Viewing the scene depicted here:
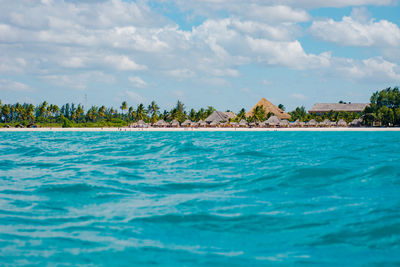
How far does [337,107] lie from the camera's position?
146m

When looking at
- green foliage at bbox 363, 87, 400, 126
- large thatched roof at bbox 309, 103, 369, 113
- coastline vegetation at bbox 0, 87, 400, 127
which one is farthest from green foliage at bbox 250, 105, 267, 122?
large thatched roof at bbox 309, 103, 369, 113

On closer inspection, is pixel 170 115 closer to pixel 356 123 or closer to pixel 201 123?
pixel 201 123

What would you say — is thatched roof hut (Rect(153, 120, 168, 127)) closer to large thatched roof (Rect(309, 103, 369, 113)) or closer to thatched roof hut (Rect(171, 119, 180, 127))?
thatched roof hut (Rect(171, 119, 180, 127))

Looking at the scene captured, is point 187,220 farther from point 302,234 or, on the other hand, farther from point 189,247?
point 302,234

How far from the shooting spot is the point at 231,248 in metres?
5.45

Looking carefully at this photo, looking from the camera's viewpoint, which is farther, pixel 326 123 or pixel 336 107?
pixel 336 107

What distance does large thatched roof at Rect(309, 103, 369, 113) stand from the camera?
143m

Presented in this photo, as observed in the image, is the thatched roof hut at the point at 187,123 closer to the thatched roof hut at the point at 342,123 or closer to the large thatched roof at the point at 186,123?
the large thatched roof at the point at 186,123

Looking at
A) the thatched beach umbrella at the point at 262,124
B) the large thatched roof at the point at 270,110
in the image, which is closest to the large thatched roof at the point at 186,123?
the thatched beach umbrella at the point at 262,124

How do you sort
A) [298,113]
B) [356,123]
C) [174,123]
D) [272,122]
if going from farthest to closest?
[298,113]
[174,123]
[272,122]
[356,123]

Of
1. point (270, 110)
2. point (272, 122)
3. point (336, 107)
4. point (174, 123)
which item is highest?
point (336, 107)

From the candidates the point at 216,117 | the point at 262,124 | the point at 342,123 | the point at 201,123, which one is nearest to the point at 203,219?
the point at 262,124

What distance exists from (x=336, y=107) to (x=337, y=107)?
36cm

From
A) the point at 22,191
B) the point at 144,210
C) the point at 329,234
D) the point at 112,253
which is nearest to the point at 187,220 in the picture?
the point at 144,210
